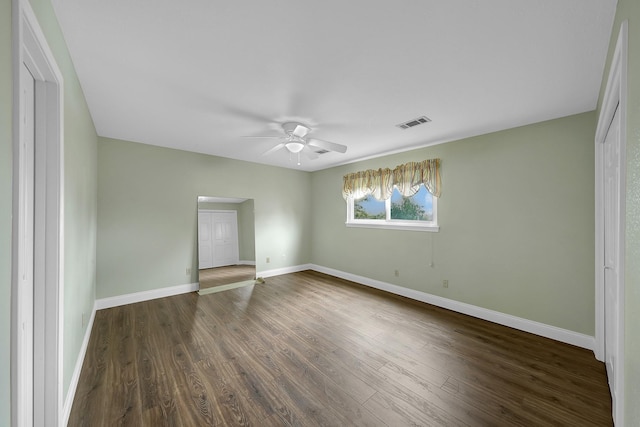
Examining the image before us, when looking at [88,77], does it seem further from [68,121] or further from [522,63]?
[522,63]

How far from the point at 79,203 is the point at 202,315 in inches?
74.6

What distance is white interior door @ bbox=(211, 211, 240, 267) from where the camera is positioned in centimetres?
454

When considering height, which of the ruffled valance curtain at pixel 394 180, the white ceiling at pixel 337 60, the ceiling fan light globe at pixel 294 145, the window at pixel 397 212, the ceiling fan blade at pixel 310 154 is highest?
the white ceiling at pixel 337 60

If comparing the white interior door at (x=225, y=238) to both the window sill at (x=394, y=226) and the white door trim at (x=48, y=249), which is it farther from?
the white door trim at (x=48, y=249)

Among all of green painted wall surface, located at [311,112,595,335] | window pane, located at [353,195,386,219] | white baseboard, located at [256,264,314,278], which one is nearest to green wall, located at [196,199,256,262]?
white baseboard, located at [256,264,314,278]

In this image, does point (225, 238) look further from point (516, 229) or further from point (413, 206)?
point (516, 229)

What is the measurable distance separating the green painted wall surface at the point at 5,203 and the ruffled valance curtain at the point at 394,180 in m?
3.87

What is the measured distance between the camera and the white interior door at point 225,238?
4.54 m

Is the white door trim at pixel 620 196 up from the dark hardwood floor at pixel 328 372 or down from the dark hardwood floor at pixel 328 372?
up

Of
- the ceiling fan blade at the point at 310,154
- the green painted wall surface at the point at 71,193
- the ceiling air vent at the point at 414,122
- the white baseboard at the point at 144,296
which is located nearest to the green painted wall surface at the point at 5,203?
the green painted wall surface at the point at 71,193

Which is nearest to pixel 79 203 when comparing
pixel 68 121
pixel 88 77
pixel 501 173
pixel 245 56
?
pixel 68 121

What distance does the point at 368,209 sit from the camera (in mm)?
4719

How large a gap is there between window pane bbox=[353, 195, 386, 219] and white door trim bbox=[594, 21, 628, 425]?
8.49 feet

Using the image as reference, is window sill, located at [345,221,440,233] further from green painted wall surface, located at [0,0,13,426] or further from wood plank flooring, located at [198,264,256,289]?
green painted wall surface, located at [0,0,13,426]
